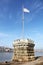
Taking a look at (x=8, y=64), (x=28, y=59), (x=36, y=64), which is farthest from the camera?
(x=28, y=59)

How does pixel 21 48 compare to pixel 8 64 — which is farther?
pixel 21 48

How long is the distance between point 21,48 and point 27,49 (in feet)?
5.77

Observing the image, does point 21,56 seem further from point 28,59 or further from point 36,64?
point 36,64

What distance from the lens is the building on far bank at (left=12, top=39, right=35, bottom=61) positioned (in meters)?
55.1

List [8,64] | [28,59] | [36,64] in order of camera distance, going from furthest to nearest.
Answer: [28,59] < [8,64] < [36,64]

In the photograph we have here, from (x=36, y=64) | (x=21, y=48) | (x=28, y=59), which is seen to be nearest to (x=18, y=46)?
(x=21, y=48)

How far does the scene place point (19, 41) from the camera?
184ft

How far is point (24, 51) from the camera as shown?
55.3 metres

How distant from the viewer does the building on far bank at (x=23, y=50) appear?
5506 cm

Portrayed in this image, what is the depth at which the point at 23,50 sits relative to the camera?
55.3 m

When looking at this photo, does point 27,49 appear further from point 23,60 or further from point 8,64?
point 8,64

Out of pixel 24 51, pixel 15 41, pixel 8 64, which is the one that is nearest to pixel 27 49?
pixel 24 51

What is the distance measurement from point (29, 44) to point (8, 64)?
31.5 ft

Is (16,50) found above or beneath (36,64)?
above
